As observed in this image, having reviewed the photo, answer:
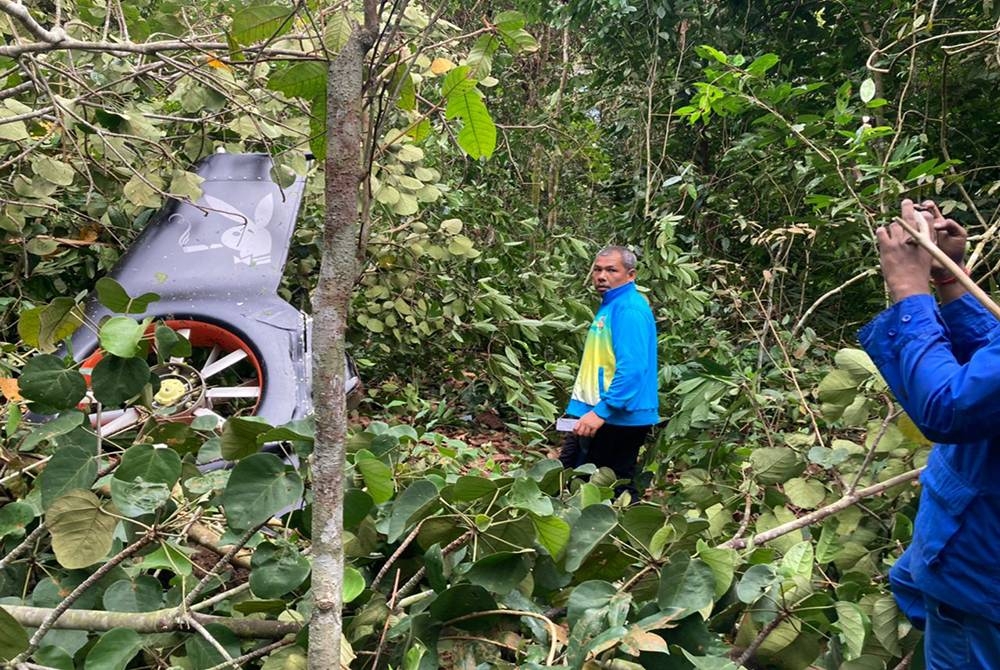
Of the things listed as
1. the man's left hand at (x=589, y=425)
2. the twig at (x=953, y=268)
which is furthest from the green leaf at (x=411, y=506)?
the man's left hand at (x=589, y=425)

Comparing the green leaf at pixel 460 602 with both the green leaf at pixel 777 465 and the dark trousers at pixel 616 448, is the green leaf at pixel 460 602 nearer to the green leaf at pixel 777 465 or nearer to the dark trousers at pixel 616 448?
the green leaf at pixel 777 465

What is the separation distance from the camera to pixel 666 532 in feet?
4.38

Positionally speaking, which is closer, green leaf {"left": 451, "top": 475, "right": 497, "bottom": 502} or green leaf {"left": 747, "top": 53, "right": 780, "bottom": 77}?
green leaf {"left": 451, "top": 475, "right": 497, "bottom": 502}

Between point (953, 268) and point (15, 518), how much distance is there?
168 centimetres

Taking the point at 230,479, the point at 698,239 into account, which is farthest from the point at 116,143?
the point at 698,239

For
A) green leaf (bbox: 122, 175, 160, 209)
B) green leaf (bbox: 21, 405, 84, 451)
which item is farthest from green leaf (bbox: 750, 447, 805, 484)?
green leaf (bbox: 122, 175, 160, 209)

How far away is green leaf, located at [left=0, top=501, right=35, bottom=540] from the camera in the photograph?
4.44ft

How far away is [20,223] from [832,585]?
11.0 feet

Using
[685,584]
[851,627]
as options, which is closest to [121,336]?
[685,584]

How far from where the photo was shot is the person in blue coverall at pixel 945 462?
1293mm

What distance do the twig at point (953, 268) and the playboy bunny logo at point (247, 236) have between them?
2.52 m

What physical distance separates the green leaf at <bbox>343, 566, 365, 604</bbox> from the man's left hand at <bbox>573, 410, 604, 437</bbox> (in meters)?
2.55

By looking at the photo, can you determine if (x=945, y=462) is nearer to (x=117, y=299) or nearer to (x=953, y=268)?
(x=953, y=268)

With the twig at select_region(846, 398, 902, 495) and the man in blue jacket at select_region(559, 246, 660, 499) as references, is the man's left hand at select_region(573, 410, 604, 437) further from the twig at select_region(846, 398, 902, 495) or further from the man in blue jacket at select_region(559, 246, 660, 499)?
the twig at select_region(846, 398, 902, 495)
